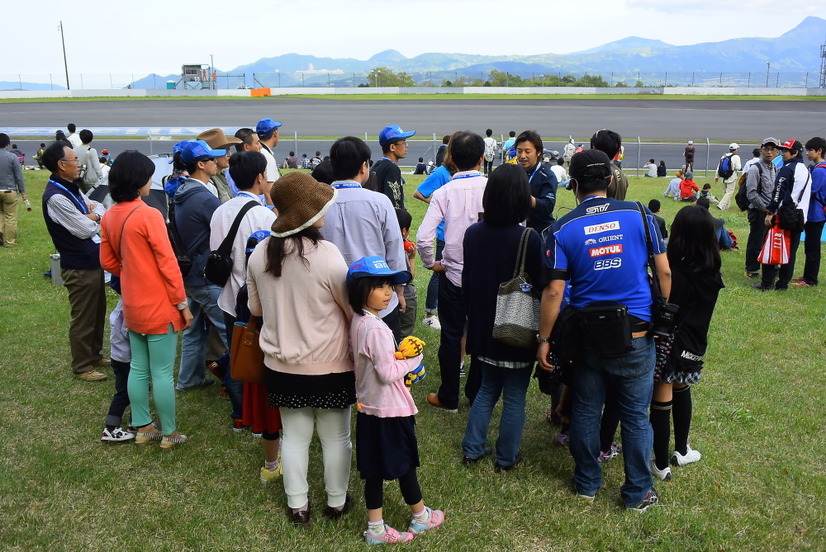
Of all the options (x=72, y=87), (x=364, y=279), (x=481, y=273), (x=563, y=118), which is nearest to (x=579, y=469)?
(x=481, y=273)

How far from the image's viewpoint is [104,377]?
5961 millimetres

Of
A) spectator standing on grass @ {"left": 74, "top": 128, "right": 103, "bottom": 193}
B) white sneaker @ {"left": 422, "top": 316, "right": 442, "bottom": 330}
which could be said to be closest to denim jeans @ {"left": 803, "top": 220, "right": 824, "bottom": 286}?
white sneaker @ {"left": 422, "top": 316, "right": 442, "bottom": 330}

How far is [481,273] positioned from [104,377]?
12.4 feet

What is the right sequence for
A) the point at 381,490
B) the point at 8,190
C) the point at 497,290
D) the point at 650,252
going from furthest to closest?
the point at 8,190 < the point at 497,290 < the point at 650,252 < the point at 381,490

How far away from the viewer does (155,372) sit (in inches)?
179

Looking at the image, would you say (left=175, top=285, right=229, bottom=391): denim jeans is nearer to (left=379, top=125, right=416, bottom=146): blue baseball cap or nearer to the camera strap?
(left=379, top=125, right=416, bottom=146): blue baseball cap

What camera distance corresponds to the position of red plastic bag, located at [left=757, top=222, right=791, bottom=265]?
28.3 feet

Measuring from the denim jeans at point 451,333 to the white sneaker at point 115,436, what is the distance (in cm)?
237

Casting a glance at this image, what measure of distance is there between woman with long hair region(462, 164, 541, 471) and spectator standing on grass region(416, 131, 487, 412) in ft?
2.38

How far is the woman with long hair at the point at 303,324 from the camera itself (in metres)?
3.41

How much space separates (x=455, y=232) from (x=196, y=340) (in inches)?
94.3

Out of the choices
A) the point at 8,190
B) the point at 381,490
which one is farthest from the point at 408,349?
the point at 8,190

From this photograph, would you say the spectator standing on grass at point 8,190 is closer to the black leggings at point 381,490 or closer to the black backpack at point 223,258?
the black backpack at point 223,258

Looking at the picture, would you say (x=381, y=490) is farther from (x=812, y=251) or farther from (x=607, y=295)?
(x=812, y=251)
